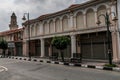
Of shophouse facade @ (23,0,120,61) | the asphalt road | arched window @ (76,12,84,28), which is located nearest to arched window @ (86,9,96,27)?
shophouse facade @ (23,0,120,61)

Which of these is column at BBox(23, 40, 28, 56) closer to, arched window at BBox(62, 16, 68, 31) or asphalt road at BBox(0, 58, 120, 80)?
arched window at BBox(62, 16, 68, 31)

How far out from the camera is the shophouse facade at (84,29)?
20.0 m

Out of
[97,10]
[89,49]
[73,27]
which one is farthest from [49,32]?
[97,10]

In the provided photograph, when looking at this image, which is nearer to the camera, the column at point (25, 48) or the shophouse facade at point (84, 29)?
the shophouse facade at point (84, 29)

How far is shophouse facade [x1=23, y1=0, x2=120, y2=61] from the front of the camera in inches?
789

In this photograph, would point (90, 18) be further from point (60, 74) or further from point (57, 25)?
point (60, 74)

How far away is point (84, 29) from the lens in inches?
880

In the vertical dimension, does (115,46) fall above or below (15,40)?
below

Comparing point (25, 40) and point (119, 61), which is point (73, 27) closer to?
point (119, 61)

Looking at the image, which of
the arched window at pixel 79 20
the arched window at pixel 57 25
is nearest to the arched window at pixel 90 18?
the arched window at pixel 79 20

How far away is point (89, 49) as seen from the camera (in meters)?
23.6

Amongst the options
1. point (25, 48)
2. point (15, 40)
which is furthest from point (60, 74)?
point (15, 40)

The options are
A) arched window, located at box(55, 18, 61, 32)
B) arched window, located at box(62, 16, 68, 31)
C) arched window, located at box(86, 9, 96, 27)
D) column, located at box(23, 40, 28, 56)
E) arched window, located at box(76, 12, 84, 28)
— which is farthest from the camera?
column, located at box(23, 40, 28, 56)

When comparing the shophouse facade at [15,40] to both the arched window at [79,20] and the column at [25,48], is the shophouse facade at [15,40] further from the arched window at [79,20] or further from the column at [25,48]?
the arched window at [79,20]
